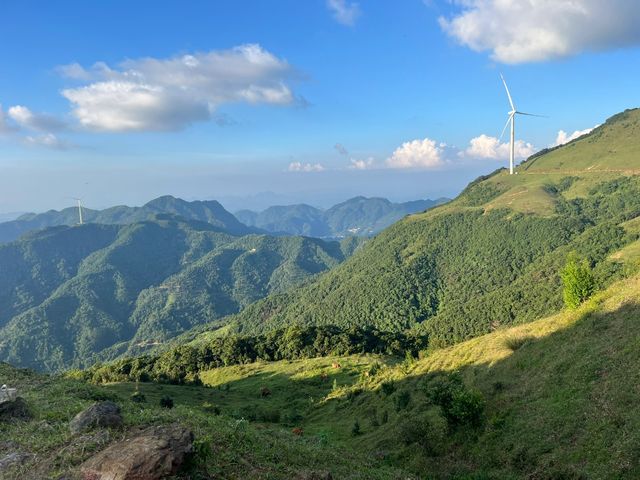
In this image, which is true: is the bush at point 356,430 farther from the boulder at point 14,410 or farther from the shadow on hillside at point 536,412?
the boulder at point 14,410

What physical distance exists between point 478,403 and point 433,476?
9703mm

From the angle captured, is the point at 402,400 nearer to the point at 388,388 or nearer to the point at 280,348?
the point at 388,388

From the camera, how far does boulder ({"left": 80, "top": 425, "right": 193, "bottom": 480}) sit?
17.4 m

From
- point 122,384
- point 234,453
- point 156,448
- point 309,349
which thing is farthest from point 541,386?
point 309,349

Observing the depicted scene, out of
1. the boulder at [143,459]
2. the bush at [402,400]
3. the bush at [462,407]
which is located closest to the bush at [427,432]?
the bush at [462,407]

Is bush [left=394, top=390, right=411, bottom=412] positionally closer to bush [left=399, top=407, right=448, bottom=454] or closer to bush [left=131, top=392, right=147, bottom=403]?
bush [left=399, top=407, right=448, bottom=454]

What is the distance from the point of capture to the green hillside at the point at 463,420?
24.5 m

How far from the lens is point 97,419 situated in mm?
23031

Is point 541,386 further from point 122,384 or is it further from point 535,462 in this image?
point 122,384

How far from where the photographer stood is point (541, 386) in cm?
4297

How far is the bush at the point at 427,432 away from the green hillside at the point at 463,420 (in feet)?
0.52

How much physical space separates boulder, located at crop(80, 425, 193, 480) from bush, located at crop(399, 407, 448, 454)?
30.6m

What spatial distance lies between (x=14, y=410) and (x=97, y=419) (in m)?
13.1

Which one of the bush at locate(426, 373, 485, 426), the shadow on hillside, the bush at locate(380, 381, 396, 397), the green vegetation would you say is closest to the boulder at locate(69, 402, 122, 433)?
the shadow on hillside
